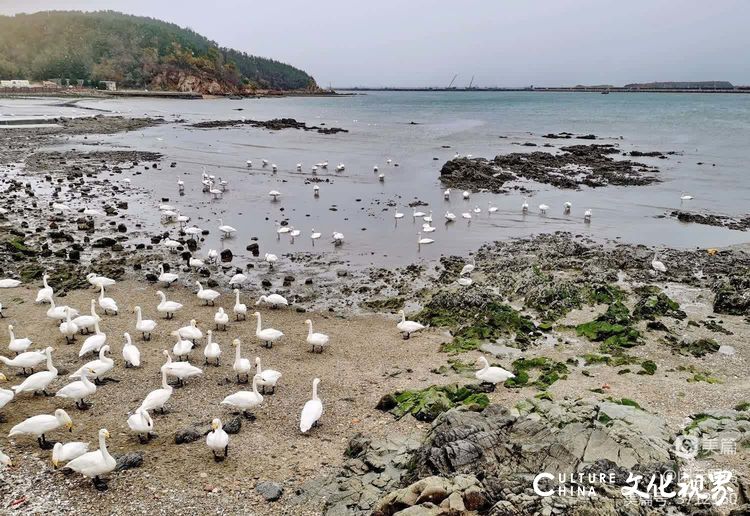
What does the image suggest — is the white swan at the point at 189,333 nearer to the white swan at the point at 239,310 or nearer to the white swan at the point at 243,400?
the white swan at the point at 239,310

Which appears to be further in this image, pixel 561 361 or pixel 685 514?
pixel 561 361

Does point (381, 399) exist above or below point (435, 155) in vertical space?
below

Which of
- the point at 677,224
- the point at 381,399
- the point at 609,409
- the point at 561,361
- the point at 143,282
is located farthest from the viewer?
the point at 677,224

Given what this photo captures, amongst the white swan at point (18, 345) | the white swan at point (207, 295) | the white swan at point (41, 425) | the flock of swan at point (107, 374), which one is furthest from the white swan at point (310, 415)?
the white swan at point (207, 295)

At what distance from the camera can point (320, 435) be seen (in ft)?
31.0

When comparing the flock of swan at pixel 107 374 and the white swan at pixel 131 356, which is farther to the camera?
the white swan at pixel 131 356

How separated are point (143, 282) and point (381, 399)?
10668 mm

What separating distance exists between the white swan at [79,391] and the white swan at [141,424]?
1480mm

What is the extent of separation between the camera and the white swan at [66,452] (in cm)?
765

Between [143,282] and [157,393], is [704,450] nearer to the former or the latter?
[157,393]

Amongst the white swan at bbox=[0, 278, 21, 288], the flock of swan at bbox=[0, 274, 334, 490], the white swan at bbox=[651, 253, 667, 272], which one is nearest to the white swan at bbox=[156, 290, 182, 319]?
the flock of swan at bbox=[0, 274, 334, 490]

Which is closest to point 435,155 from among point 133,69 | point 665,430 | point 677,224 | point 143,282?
point 677,224

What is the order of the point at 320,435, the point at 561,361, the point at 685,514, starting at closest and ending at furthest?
the point at 685,514 → the point at 320,435 → the point at 561,361

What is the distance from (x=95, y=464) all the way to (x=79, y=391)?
107 inches
